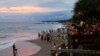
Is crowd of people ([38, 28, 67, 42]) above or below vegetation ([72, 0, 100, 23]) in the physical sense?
below

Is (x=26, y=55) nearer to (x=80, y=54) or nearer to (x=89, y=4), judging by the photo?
(x=89, y=4)

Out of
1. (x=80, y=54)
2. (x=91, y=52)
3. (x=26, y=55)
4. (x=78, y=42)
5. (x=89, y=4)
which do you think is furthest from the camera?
(x=26, y=55)

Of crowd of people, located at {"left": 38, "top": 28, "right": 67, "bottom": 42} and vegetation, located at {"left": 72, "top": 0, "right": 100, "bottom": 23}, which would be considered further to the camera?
crowd of people, located at {"left": 38, "top": 28, "right": 67, "bottom": 42}

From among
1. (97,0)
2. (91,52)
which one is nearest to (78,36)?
(91,52)

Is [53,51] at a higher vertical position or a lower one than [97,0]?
lower

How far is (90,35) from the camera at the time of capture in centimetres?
1081

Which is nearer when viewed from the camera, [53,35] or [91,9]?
[91,9]

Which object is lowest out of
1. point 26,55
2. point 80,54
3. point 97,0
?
→ point 26,55

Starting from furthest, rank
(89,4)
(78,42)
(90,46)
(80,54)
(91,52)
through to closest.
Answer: (89,4) → (78,42) → (90,46) → (80,54) → (91,52)

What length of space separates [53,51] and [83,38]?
2.75m

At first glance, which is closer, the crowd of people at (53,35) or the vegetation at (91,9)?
the vegetation at (91,9)

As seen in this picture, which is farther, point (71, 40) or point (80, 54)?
point (71, 40)

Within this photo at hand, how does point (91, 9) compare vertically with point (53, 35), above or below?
above

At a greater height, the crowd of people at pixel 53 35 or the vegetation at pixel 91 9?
the vegetation at pixel 91 9
